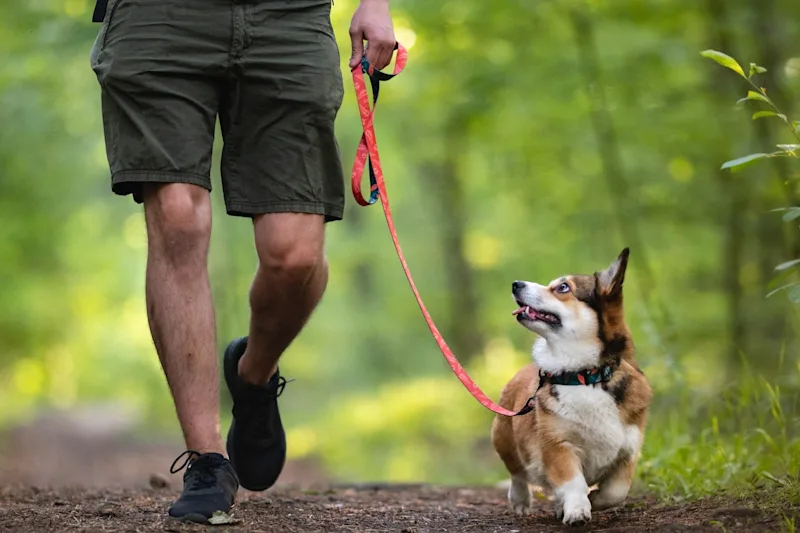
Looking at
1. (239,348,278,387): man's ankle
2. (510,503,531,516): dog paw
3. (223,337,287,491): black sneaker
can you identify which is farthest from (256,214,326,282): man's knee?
(510,503,531,516): dog paw

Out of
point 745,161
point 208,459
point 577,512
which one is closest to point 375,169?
point 208,459

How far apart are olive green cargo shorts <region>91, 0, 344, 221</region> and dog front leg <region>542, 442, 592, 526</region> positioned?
3.92 ft

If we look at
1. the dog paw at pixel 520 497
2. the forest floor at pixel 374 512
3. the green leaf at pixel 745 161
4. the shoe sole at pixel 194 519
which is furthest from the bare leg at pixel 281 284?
the green leaf at pixel 745 161

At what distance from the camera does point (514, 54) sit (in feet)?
29.0

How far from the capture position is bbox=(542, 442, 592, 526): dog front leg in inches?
138

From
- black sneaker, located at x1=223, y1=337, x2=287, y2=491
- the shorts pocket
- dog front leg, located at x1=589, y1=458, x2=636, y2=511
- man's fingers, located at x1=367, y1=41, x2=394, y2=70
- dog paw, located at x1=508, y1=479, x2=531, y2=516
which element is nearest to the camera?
the shorts pocket

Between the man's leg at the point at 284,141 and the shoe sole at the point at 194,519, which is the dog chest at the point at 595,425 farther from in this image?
the shoe sole at the point at 194,519

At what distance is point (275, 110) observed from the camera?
348 cm

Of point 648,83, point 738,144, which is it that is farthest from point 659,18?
point 738,144

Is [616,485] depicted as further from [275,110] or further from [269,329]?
[275,110]

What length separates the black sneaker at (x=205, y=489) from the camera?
305 cm

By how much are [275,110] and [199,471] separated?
1248mm

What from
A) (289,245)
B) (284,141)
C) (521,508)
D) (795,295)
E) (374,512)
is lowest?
(521,508)

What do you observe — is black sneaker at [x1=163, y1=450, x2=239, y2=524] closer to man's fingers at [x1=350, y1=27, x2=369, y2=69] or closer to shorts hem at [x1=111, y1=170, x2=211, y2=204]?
shorts hem at [x1=111, y1=170, x2=211, y2=204]
